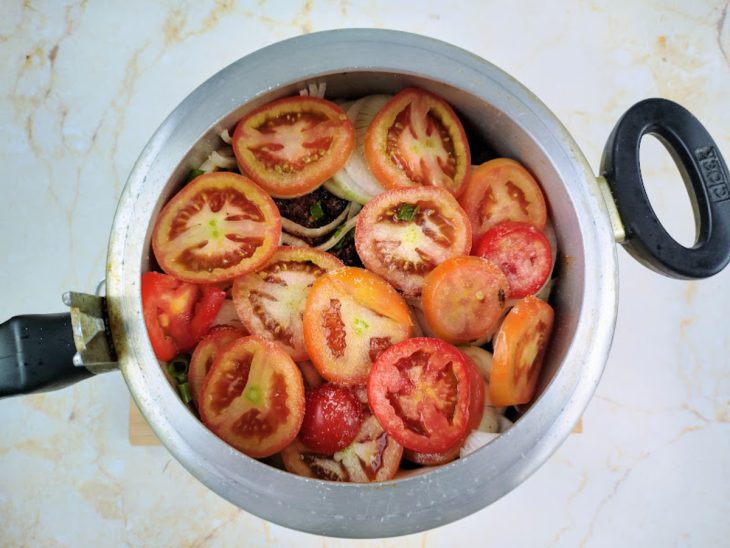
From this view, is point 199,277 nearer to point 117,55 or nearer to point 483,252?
point 483,252

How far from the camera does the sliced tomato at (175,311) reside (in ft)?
2.87

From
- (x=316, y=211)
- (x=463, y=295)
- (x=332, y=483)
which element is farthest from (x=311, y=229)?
(x=332, y=483)

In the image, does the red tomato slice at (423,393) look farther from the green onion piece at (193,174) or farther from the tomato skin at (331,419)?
the green onion piece at (193,174)

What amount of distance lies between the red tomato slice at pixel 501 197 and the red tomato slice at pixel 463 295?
0.09 metres

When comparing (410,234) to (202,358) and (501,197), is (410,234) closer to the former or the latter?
(501,197)

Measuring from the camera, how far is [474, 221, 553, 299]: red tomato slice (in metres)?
0.89

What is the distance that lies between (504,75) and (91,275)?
31.9 inches

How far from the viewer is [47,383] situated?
0.76m

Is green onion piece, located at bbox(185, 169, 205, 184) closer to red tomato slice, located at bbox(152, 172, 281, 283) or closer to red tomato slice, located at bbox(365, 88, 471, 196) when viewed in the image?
→ red tomato slice, located at bbox(152, 172, 281, 283)

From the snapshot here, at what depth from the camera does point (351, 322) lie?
89cm

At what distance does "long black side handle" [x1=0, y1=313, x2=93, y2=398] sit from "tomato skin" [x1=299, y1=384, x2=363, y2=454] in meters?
0.28

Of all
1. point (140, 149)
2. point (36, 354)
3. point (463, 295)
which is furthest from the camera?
point (140, 149)

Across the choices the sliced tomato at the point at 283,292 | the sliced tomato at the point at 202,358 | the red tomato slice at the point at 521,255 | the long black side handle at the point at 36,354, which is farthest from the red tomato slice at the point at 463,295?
the long black side handle at the point at 36,354

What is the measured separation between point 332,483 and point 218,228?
346 mm
